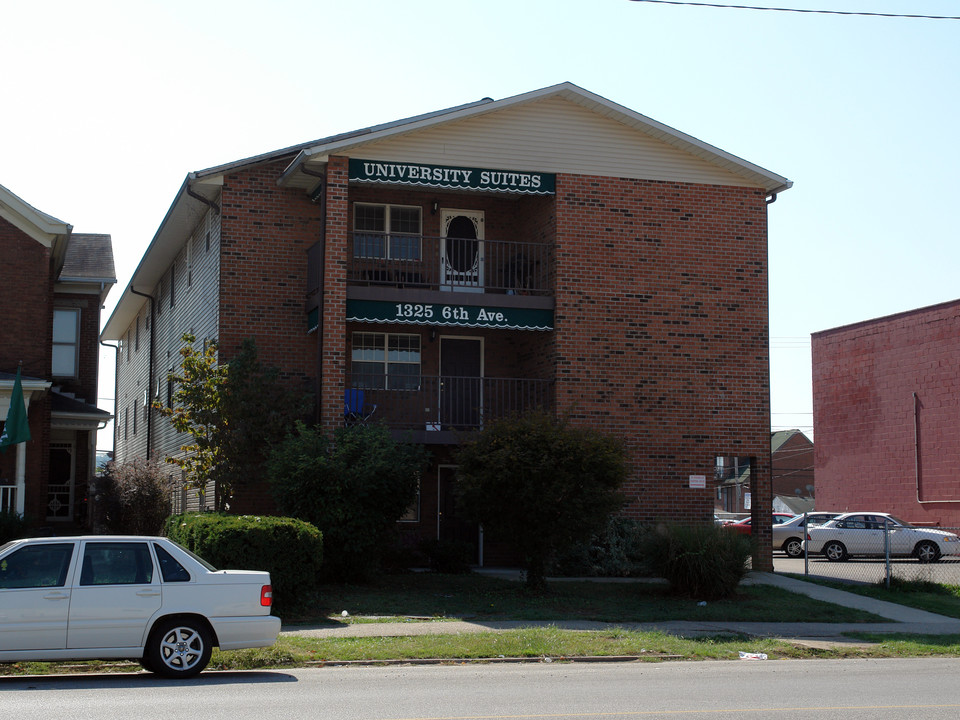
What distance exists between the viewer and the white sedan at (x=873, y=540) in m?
28.3

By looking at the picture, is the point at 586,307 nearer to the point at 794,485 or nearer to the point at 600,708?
the point at 600,708

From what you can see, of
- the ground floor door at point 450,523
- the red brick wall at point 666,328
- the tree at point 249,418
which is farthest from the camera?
the ground floor door at point 450,523

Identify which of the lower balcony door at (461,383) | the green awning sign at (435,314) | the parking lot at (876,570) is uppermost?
the green awning sign at (435,314)

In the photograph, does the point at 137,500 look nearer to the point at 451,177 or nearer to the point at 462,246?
the point at 462,246

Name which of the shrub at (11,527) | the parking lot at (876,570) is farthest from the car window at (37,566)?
the parking lot at (876,570)

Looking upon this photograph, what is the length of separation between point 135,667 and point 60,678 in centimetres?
89

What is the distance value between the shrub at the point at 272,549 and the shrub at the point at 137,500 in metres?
9.07

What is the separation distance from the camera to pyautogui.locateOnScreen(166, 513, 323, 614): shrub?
48.1ft

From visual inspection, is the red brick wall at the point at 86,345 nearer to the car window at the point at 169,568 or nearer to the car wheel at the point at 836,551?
the car window at the point at 169,568

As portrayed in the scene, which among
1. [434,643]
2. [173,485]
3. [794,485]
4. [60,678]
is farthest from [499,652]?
[794,485]

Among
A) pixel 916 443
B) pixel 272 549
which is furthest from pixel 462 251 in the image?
pixel 916 443

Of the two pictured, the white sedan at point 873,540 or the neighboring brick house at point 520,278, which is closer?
the neighboring brick house at point 520,278

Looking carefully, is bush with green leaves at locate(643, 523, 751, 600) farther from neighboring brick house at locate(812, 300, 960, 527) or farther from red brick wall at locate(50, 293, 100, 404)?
neighboring brick house at locate(812, 300, 960, 527)

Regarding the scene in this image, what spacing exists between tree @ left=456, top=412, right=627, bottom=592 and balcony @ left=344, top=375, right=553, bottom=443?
395 cm
